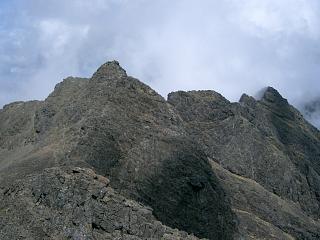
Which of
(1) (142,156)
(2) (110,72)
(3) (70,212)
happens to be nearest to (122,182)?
(1) (142,156)

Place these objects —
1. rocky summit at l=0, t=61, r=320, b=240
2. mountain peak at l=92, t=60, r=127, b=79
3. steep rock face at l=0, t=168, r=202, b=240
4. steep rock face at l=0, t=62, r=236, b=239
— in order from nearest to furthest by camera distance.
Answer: steep rock face at l=0, t=168, r=202, b=240 → rocky summit at l=0, t=61, r=320, b=240 → steep rock face at l=0, t=62, r=236, b=239 → mountain peak at l=92, t=60, r=127, b=79

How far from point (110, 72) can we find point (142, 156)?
31713 millimetres

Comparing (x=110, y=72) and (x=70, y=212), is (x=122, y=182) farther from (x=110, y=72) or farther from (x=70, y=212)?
(x=110, y=72)

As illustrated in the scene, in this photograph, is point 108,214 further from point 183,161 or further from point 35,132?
point 35,132

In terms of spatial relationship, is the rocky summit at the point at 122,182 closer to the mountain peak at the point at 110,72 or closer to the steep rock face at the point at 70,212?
the steep rock face at the point at 70,212

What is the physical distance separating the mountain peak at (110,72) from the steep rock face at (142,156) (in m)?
2.53

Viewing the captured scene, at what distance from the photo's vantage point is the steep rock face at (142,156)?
133m


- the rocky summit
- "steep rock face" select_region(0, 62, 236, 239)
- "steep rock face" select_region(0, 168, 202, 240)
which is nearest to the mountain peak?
the rocky summit

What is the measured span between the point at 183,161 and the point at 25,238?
52.7 metres

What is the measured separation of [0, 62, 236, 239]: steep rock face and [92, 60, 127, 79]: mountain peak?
→ 2.53 metres

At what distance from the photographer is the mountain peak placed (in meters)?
163

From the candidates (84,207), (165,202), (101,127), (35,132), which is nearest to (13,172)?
(101,127)

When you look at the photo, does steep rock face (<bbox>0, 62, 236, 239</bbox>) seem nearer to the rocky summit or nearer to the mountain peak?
the rocky summit

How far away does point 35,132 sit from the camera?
184 meters
